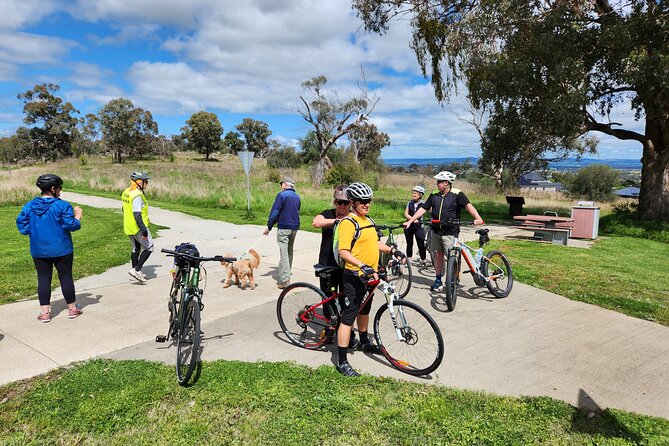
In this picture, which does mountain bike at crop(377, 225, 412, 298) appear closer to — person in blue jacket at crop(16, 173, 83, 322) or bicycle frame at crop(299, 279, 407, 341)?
bicycle frame at crop(299, 279, 407, 341)

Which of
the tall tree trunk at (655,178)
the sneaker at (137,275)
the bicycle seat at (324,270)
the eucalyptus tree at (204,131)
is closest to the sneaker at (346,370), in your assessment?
the bicycle seat at (324,270)

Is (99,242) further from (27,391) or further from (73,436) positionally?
(73,436)

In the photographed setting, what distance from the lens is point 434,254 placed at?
269 inches

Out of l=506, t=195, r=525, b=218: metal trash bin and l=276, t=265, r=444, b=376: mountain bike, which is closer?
l=276, t=265, r=444, b=376: mountain bike

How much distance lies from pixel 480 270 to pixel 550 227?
7.10 metres

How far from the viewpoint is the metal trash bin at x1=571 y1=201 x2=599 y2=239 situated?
13117 mm

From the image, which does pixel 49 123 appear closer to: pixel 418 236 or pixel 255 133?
pixel 255 133

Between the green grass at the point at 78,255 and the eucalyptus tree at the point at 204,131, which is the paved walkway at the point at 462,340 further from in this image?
the eucalyptus tree at the point at 204,131

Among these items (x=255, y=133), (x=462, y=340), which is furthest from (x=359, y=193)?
(x=255, y=133)

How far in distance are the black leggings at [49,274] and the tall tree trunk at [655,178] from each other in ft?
60.3

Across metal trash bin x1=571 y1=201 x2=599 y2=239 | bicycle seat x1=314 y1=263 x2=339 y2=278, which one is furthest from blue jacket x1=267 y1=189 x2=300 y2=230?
metal trash bin x1=571 y1=201 x2=599 y2=239

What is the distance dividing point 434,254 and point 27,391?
17.5 ft

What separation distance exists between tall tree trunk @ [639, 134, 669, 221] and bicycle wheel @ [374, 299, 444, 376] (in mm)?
16088

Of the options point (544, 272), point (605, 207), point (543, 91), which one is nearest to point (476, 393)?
point (544, 272)
